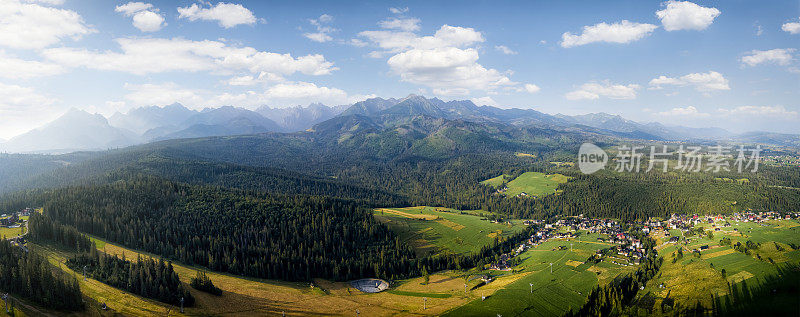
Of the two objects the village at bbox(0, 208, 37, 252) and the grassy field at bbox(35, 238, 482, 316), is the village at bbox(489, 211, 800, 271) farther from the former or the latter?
the village at bbox(0, 208, 37, 252)

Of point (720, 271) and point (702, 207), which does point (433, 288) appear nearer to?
point (720, 271)

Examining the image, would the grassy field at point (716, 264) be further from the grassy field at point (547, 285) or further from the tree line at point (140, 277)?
the tree line at point (140, 277)


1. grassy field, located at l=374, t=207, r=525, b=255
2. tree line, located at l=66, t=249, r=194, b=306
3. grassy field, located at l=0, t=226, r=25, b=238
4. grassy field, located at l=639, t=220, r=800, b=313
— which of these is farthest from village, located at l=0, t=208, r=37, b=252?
grassy field, located at l=639, t=220, r=800, b=313

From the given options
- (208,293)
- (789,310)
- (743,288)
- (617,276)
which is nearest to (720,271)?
(743,288)

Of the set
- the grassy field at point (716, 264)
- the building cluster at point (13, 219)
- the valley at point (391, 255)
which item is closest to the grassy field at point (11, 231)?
the building cluster at point (13, 219)

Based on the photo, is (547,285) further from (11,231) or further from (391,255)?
(11,231)

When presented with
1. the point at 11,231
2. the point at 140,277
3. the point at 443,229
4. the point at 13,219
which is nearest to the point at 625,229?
the point at 443,229
